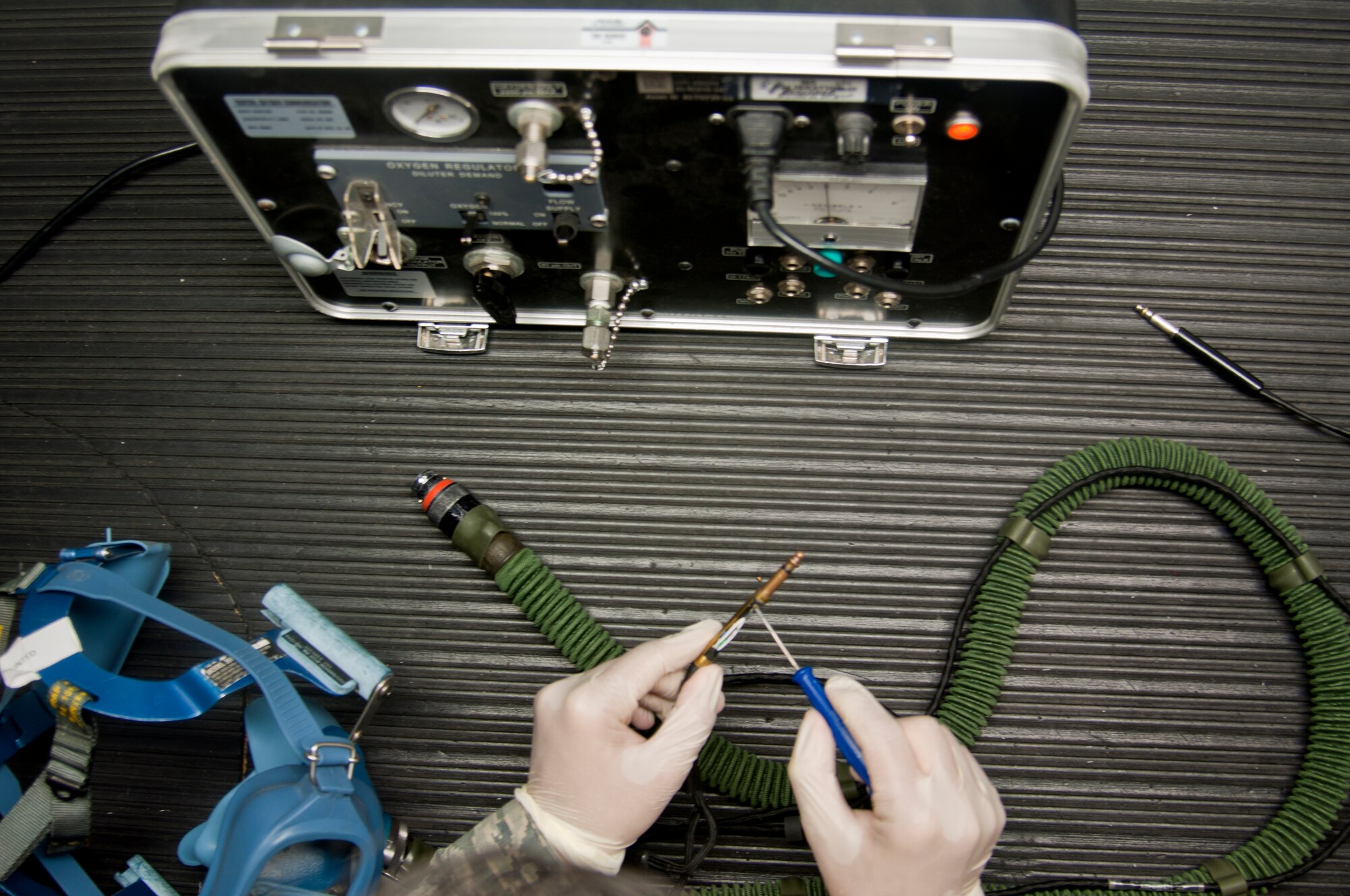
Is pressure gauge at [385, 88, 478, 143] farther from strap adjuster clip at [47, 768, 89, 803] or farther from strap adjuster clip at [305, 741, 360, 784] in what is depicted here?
strap adjuster clip at [47, 768, 89, 803]

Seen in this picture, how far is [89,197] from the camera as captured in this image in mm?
1785

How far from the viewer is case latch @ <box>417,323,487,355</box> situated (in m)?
1.62

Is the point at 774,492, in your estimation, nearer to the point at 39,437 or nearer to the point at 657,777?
the point at 657,777

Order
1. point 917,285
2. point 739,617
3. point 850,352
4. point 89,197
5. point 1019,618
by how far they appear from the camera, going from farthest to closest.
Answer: point 89,197 < point 850,352 < point 1019,618 < point 917,285 < point 739,617

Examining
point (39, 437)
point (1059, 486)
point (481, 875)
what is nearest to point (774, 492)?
point (1059, 486)

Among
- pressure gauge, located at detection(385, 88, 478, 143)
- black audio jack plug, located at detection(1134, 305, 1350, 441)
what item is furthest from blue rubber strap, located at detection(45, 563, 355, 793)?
black audio jack plug, located at detection(1134, 305, 1350, 441)

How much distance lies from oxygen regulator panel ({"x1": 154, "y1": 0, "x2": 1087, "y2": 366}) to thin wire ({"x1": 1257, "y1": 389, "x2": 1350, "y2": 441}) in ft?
1.68

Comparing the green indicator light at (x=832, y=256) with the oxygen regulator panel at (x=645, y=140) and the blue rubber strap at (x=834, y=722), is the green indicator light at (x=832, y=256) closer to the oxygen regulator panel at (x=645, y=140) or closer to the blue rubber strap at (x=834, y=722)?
the oxygen regulator panel at (x=645, y=140)

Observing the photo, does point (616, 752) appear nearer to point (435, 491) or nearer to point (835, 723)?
point (835, 723)

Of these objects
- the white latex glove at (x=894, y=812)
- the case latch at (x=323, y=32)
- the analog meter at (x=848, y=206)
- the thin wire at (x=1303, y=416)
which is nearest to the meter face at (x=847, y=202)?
the analog meter at (x=848, y=206)

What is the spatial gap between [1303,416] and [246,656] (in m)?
1.71

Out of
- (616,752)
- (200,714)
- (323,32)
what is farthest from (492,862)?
(323,32)

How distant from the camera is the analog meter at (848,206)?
1.18m

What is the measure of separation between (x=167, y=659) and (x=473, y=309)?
766mm
